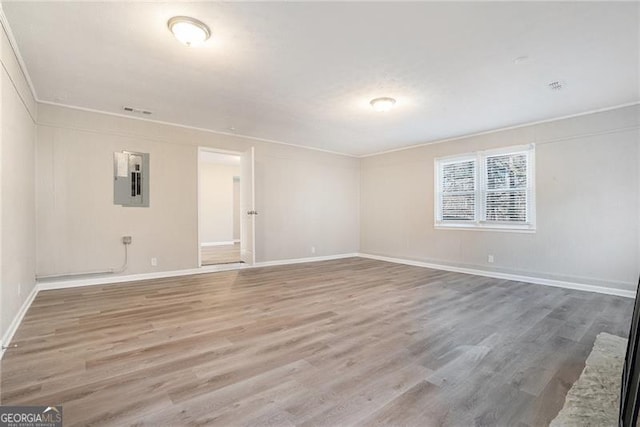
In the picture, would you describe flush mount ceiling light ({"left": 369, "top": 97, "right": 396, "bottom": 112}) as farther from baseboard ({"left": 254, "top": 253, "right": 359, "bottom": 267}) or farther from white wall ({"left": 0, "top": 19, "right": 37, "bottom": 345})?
baseboard ({"left": 254, "top": 253, "right": 359, "bottom": 267})

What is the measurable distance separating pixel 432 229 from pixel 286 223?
10.6ft

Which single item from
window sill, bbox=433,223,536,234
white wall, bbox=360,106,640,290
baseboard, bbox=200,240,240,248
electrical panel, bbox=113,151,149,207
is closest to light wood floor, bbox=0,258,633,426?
white wall, bbox=360,106,640,290

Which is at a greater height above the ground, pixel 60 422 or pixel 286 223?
pixel 286 223

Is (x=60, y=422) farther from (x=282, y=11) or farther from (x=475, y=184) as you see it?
(x=475, y=184)

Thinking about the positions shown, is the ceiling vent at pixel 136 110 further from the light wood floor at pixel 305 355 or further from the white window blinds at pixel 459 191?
the white window blinds at pixel 459 191

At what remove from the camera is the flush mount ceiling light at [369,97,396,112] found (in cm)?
400

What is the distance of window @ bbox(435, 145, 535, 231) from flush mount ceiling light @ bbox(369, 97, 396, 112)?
262 centimetres

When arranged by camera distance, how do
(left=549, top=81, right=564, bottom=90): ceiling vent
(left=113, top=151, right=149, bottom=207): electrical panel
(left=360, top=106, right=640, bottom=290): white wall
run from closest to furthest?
(left=549, top=81, right=564, bottom=90): ceiling vent → (left=360, top=106, right=640, bottom=290): white wall → (left=113, top=151, right=149, bottom=207): electrical panel

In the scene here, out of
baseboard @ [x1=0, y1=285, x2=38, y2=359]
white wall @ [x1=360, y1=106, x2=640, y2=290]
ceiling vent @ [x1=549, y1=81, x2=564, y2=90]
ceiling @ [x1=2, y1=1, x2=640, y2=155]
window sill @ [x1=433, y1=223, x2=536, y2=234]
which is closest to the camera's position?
ceiling @ [x1=2, y1=1, x2=640, y2=155]

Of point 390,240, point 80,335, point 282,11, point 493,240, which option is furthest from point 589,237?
point 80,335

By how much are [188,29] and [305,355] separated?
2.83 m

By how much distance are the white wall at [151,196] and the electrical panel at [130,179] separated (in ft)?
0.28

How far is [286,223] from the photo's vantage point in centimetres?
670
